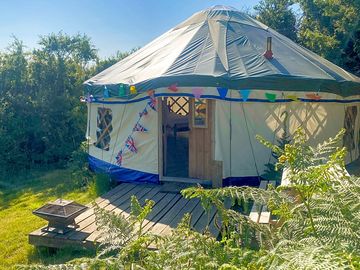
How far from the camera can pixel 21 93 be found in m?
8.34

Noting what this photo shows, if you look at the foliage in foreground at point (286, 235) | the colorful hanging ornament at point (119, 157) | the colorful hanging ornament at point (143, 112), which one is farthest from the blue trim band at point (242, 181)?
the foliage in foreground at point (286, 235)

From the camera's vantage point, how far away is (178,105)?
8.75 meters

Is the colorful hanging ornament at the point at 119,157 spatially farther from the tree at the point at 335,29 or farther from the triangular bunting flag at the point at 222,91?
the tree at the point at 335,29

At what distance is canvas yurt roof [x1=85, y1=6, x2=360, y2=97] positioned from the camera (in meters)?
4.93

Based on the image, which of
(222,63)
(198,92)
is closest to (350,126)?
(222,63)

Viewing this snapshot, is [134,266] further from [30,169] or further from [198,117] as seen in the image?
[30,169]

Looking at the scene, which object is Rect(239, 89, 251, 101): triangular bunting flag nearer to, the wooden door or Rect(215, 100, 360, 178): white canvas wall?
Rect(215, 100, 360, 178): white canvas wall

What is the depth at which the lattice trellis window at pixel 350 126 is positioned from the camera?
21.9ft

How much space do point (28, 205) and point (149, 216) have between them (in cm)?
225

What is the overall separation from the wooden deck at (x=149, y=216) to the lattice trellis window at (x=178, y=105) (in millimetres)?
3435

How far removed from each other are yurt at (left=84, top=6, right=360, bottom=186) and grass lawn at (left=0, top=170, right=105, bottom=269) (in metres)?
0.72

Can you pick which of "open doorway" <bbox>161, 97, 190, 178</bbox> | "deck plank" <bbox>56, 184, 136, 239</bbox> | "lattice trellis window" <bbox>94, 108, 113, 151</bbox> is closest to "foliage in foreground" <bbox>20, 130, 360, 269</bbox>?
"deck plank" <bbox>56, 184, 136, 239</bbox>

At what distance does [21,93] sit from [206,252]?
841 centimetres

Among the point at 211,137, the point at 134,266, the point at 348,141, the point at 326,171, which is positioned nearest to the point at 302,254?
the point at 326,171
